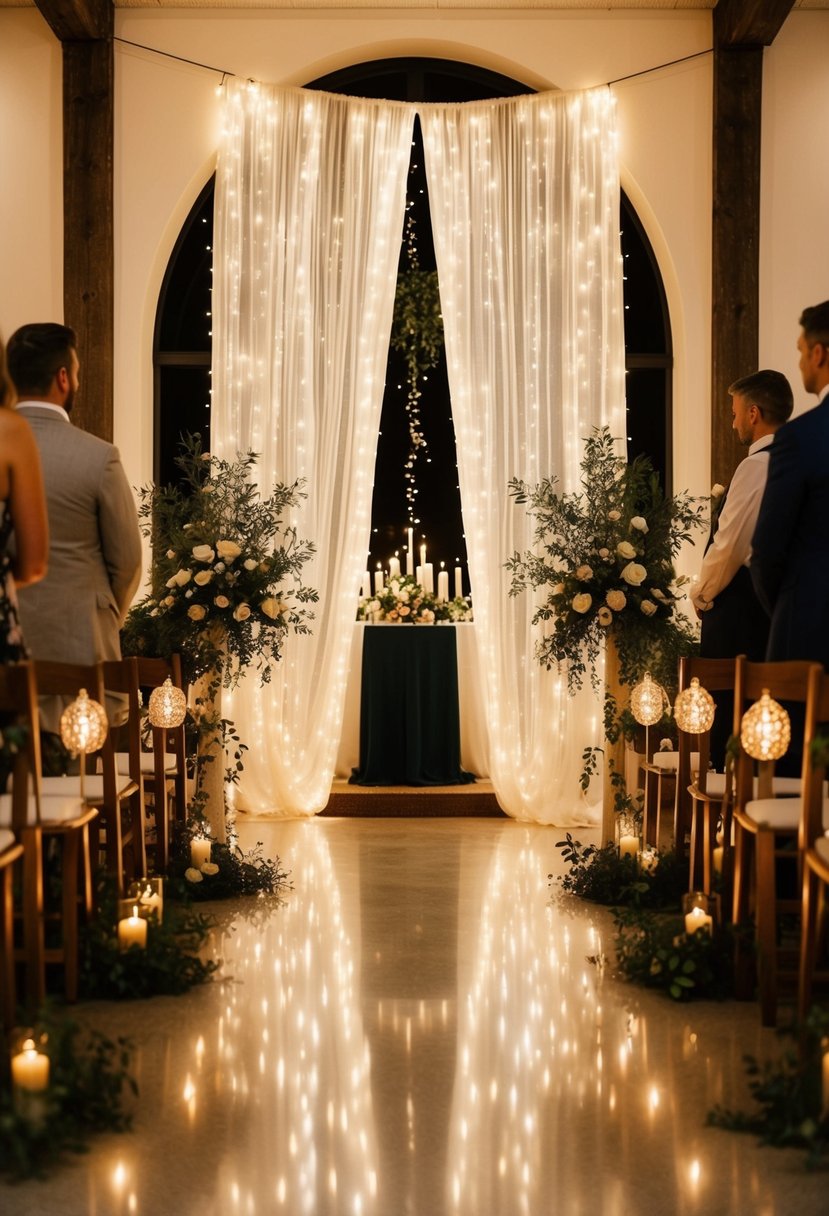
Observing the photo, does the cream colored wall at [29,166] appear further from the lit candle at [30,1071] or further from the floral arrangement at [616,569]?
the lit candle at [30,1071]

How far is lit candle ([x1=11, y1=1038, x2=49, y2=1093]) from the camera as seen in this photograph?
8.10ft

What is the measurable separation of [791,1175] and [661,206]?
Result: 5.87 meters

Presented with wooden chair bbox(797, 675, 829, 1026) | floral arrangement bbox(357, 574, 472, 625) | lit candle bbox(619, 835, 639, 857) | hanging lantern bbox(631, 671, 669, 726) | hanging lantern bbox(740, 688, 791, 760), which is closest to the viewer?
wooden chair bbox(797, 675, 829, 1026)

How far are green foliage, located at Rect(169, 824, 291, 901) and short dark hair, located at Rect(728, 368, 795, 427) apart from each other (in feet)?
8.62

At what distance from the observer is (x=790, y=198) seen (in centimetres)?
717

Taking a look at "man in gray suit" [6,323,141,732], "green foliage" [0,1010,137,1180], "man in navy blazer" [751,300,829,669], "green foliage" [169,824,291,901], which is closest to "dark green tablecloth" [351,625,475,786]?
"green foliage" [169,824,291,901]

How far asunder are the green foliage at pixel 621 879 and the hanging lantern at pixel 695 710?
0.87 meters

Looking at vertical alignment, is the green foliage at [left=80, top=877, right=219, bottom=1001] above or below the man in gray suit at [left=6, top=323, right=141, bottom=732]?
below

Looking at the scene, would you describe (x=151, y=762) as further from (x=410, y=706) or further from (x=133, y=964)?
(x=410, y=706)

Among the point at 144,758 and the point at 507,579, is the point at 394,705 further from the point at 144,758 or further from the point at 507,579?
the point at 144,758

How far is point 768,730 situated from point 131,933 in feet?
6.17

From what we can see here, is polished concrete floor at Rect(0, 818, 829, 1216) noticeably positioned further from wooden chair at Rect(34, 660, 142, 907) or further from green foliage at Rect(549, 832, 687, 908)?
wooden chair at Rect(34, 660, 142, 907)

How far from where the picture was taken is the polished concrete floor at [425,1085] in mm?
2398

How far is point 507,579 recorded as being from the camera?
7160 mm
